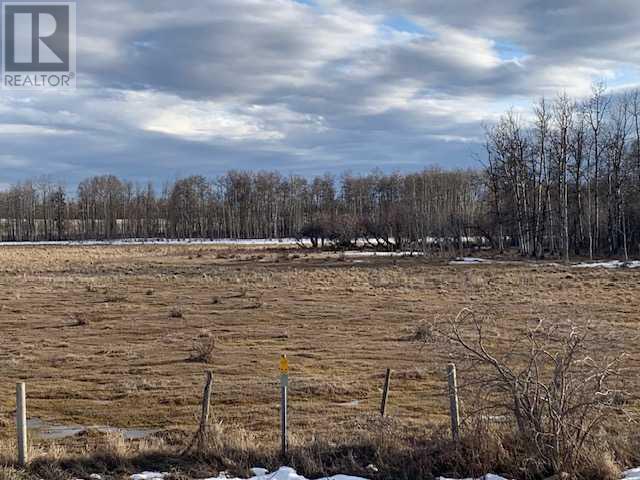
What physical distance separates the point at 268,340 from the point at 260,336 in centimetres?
73

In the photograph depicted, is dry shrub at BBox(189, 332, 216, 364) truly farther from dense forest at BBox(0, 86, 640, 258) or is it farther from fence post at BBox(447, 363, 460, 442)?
dense forest at BBox(0, 86, 640, 258)

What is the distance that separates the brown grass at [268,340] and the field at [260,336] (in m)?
0.06

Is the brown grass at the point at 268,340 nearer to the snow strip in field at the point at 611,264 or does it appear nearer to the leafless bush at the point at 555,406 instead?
the leafless bush at the point at 555,406

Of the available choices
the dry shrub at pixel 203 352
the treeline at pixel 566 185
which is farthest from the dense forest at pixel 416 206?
the dry shrub at pixel 203 352

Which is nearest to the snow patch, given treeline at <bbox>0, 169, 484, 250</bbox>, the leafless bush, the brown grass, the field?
the brown grass

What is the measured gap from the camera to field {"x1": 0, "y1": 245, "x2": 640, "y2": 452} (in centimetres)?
1221

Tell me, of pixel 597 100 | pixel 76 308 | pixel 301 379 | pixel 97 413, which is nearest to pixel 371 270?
pixel 76 308

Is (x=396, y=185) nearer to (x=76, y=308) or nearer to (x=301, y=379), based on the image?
(x=76, y=308)

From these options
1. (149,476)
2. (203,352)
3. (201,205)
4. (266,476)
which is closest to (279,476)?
(266,476)

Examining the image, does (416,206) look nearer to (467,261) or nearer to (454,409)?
(467,261)

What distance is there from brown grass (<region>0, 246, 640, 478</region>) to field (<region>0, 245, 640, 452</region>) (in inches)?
2.2

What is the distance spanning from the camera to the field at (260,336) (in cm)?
1221

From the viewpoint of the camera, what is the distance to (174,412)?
472 inches

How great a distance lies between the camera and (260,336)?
20.3 metres
